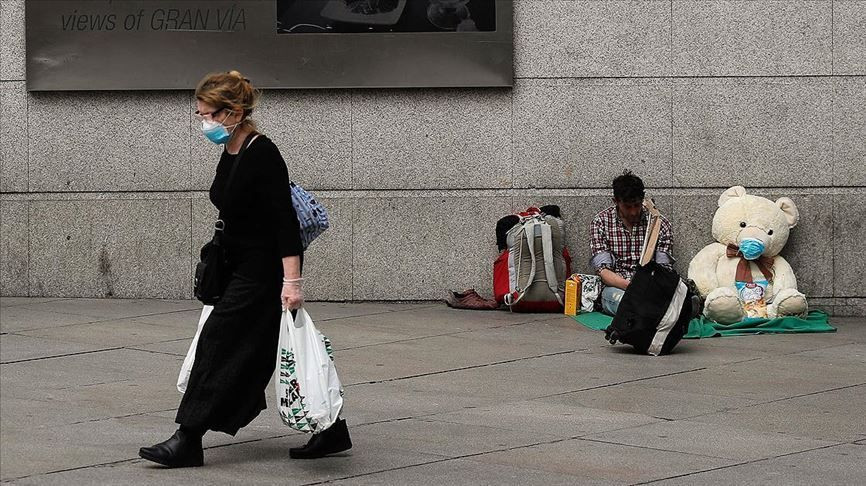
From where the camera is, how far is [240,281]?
226 inches

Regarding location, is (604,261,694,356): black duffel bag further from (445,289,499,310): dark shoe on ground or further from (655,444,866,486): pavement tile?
(655,444,866,486): pavement tile

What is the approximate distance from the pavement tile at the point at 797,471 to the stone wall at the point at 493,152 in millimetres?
5142

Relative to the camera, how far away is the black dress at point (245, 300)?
568cm

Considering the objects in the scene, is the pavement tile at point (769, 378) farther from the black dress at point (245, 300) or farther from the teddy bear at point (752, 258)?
the black dress at point (245, 300)

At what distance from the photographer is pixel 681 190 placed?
11.0m

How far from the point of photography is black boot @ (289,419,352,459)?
587cm

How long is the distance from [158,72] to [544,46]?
3149 mm

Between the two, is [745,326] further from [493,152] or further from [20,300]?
[20,300]

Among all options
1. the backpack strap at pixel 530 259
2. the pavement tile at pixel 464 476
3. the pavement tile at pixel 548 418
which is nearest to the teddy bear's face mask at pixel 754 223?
the backpack strap at pixel 530 259

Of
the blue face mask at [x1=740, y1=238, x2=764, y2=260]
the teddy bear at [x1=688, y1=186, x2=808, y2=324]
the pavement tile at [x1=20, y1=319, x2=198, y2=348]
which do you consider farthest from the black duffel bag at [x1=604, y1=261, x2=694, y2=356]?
the pavement tile at [x1=20, y1=319, x2=198, y2=348]

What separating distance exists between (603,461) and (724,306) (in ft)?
14.0

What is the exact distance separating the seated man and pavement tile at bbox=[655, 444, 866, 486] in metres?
4.35

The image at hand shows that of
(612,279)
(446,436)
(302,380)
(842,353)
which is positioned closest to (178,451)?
(302,380)

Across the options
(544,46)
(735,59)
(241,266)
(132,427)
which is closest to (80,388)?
(132,427)
